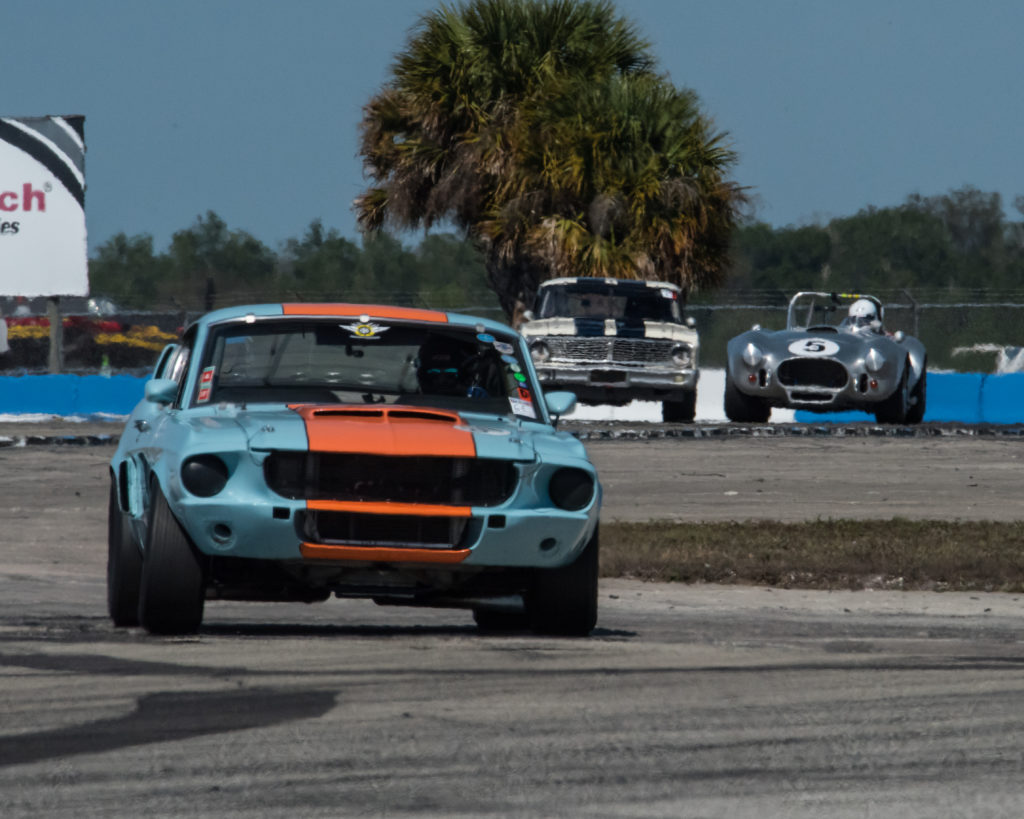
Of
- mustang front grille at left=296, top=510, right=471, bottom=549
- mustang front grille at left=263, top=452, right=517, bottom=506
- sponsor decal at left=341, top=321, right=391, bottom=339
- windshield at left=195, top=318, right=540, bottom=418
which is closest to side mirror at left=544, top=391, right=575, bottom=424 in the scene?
windshield at left=195, top=318, right=540, bottom=418

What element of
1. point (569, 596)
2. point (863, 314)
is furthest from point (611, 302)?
point (569, 596)

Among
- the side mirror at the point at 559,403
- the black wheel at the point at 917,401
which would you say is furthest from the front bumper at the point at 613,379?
the side mirror at the point at 559,403

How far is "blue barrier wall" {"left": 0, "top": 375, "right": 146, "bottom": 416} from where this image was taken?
28016mm

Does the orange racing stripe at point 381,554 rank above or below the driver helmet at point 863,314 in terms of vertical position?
below

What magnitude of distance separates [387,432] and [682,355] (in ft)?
59.2

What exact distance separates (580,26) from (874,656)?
28100 mm

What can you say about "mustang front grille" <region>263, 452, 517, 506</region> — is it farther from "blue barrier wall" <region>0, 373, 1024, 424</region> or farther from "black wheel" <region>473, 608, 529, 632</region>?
"blue barrier wall" <region>0, 373, 1024, 424</region>

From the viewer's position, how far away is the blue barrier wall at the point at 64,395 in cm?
2802

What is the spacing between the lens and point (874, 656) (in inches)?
289

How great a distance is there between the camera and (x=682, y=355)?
25156mm

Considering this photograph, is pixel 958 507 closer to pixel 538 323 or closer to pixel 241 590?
pixel 241 590

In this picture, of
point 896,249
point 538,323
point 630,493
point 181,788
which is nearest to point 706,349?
point 538,323

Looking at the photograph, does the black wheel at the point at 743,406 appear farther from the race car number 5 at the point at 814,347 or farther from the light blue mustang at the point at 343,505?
the light blue mustang at the point at 343,505

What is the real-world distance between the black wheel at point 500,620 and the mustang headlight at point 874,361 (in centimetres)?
1475
